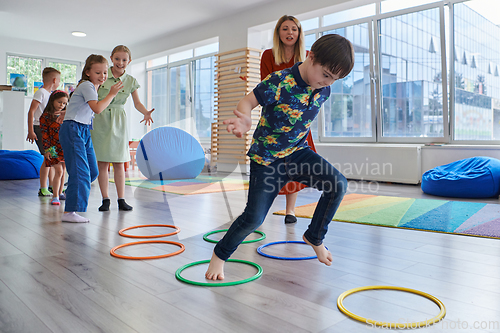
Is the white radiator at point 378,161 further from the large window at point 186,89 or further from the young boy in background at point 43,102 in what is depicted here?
the young boy in background at point 43,102

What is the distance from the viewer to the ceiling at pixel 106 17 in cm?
687

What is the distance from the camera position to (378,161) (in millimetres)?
5730

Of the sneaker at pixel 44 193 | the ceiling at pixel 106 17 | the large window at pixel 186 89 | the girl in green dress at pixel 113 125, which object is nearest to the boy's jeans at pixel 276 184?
Answer: the girl in green dress at pixel 113 125

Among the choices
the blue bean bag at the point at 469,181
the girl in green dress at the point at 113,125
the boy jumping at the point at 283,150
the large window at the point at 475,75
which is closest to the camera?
the boy jumping at the point at 283,150

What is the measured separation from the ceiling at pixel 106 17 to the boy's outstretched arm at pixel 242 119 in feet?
18.7

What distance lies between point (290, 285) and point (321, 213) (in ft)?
1.07

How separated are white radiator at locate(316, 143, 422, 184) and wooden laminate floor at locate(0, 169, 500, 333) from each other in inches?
118

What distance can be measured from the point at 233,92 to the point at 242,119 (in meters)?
6.22

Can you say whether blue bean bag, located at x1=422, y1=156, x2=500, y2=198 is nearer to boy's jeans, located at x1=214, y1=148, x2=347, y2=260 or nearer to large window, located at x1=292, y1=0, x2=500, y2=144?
large window, located at x1=292, y1=0, x2=500, y2=144

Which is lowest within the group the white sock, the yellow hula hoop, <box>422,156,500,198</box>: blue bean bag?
the yellow hula hoop

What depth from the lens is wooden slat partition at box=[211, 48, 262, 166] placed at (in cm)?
723

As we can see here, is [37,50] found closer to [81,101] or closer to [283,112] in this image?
[81,101]

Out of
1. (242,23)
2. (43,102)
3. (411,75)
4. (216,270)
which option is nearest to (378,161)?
(411,75)

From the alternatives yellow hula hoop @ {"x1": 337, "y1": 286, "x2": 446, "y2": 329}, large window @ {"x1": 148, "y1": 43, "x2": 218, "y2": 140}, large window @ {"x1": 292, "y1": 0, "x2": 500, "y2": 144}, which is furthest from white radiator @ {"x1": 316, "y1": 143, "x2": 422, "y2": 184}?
yellow hula hoop @ {"x1": 337, "y1": 286, "x2": 446, "y2": 329}
